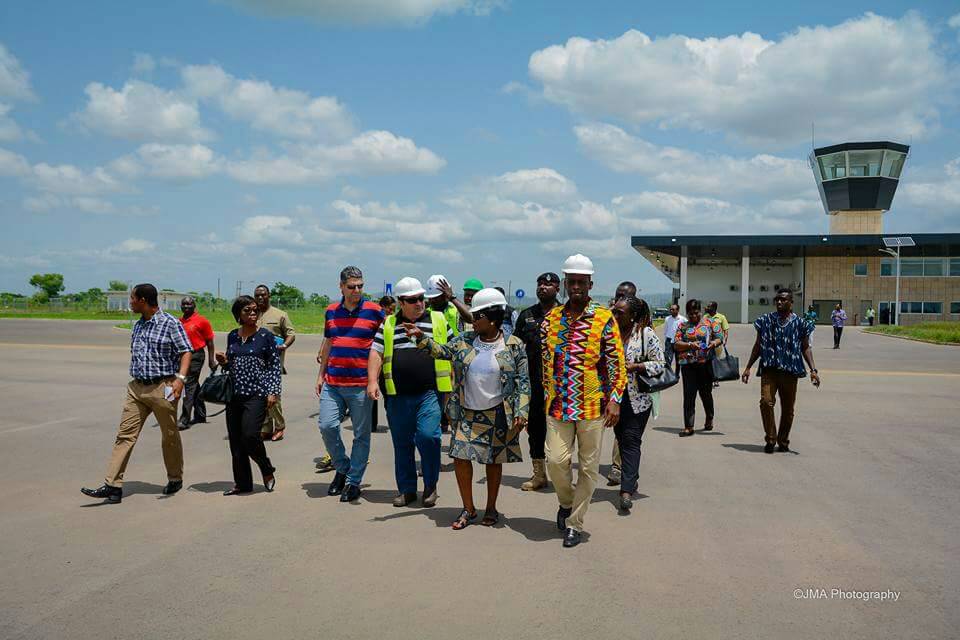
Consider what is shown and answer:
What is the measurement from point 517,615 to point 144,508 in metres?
3.54

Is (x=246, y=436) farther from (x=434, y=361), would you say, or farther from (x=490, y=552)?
(x=490, y=552)

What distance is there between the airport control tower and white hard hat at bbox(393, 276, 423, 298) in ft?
234

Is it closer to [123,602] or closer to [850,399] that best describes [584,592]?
[123,602]

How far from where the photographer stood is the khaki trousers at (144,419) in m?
6.28

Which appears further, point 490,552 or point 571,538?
point 571,538

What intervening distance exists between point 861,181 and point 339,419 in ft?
236

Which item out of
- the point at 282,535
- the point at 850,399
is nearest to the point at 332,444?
the point at 282,535

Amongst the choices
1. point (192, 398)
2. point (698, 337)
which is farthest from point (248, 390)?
point (698, 337)

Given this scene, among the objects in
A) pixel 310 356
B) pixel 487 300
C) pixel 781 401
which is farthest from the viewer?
pixel 310 356

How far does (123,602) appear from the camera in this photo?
404 centimetres

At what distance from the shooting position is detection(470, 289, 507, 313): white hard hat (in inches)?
210

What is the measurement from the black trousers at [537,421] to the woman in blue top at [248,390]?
225 centimetres

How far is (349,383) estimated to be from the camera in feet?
21.1

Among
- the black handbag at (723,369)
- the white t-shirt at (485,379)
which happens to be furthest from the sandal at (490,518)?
the black handbag at (723,369)
